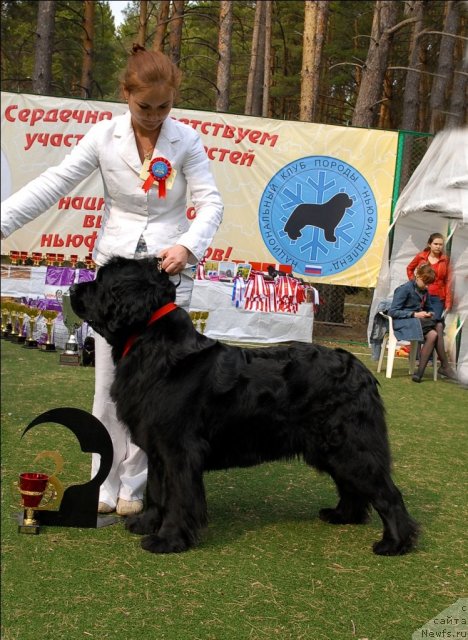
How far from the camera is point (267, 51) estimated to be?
914 inches

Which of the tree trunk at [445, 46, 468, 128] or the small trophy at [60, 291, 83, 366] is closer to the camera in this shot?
the tree trunk at [445, 46, 468, 128]

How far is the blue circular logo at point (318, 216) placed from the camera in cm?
1124

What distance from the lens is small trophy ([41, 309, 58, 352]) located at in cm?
869

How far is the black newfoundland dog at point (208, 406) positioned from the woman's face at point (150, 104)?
0.69 m

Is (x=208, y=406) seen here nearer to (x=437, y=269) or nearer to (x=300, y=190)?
(x=437, y=269)

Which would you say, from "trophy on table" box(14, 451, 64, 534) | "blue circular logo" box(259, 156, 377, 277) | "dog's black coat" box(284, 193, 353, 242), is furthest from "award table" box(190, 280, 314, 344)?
"trophy on table" box(14, 451, 64, 534)

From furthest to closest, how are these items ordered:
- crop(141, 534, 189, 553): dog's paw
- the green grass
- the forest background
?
the forest background < crop(141, 534, 189, 553): dog's paw < the green grass

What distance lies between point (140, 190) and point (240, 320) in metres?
7.19

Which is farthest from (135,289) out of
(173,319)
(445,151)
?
(445,151)

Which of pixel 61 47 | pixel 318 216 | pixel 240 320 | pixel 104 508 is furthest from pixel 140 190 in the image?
pixel 61 47

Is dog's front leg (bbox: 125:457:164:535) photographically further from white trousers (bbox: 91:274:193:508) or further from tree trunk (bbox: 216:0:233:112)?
tree trunk (bbox: 216:0:233:112)

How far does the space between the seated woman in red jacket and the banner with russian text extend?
124 cm

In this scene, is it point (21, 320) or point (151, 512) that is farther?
point (21, 320)

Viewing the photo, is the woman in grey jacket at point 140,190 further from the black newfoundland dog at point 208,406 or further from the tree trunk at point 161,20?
the tree trunk at point 161,20
